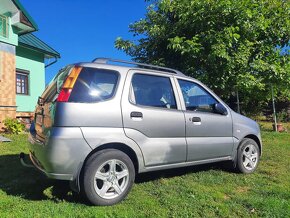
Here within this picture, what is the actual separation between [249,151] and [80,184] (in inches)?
134

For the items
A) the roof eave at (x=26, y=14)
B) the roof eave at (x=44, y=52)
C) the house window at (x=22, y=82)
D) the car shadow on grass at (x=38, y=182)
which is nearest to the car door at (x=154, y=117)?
the car shadow on grass at (x=38, y=182)

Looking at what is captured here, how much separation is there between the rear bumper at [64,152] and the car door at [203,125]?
1799mm

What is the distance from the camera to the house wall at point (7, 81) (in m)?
13.5

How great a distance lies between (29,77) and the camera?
17125mm

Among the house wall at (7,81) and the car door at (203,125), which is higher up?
the house wall at (7,81)

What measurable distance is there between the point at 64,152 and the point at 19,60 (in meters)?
13.7

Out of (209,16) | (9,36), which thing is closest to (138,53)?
(209,16)

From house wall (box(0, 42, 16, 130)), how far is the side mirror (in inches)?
389

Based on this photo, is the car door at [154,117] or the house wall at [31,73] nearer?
the car door at [154,117]

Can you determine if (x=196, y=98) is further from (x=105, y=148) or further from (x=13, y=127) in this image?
(x=13, y=127)

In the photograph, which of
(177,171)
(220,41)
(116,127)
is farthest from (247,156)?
(220,41)

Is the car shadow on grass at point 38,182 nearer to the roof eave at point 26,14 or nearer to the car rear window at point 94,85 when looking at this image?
the car rear window at point 94,85

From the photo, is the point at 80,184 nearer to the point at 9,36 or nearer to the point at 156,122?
the point at 156,122

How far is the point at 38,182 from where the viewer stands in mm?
5227
